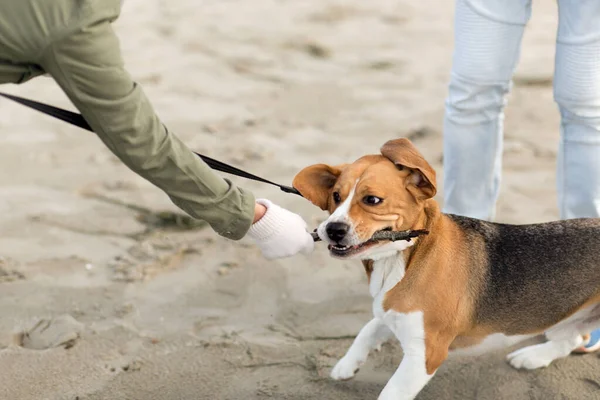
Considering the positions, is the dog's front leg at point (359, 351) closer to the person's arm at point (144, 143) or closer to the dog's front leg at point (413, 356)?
the dog's front leg at point (413, 356)

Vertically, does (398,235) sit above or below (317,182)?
below

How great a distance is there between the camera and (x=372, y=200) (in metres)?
3.24

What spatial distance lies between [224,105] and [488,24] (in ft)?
10.7

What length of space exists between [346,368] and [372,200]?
3.12 ft

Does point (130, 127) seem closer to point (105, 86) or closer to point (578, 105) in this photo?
point (105, 86)

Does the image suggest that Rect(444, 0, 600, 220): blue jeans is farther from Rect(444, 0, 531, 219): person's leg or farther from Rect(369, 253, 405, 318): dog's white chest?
Rect(369, 253, 405, 318): dog's white chest

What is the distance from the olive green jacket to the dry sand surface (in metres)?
1.05

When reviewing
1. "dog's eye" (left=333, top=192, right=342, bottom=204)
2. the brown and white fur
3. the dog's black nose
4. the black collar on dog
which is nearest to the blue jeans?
the brown and white fur

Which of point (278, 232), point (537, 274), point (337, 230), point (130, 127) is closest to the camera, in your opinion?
point (130, 127)

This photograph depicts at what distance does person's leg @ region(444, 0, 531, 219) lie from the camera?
13.1 ft

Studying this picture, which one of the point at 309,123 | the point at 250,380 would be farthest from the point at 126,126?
the point at 309,123

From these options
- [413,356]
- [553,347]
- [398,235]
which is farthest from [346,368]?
[553,347]

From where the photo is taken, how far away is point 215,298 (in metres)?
4.50

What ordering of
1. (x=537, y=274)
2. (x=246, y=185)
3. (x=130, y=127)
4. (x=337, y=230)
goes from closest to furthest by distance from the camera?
1. (x=130, y=127)
2. (x=337, y=230)
3. (x=537, y=274)
4. (x=246, y=185)
